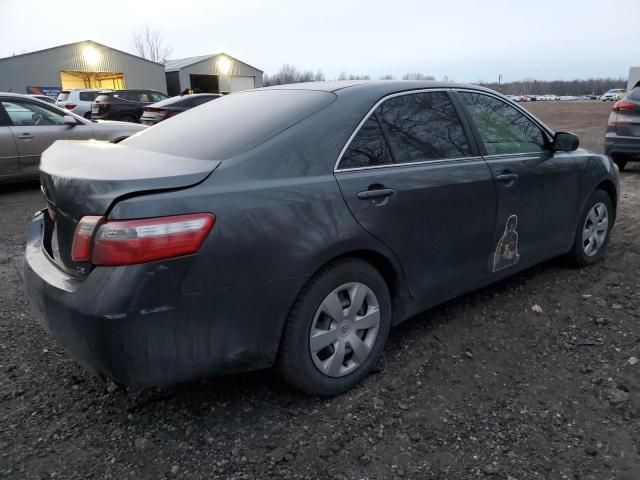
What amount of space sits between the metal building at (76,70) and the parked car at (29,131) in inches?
1168

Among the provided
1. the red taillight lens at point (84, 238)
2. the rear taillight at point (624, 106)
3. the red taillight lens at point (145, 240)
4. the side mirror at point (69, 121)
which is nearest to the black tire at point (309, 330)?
the red taillight lens at point (145, 240)

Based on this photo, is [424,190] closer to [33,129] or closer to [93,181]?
[93,181]

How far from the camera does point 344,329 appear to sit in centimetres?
259

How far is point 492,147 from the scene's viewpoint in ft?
11.1

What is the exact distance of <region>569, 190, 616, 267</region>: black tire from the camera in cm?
418

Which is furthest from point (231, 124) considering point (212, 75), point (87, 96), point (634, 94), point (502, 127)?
point (212, 75)

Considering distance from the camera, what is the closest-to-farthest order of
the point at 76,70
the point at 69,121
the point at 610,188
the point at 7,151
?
the point at 610,188
the point at 7,151
the point at 69,121
the point at 76,70

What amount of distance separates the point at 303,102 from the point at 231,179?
78 cm

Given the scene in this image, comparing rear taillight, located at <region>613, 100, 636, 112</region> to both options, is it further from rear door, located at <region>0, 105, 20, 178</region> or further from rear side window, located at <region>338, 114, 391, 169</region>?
rear door, located at <region>0, 105, 20, 178</region>

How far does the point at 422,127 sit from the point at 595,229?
2228 millimetres

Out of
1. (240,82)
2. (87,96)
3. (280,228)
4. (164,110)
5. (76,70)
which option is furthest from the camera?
(240,82)

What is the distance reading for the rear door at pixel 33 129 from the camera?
759cm

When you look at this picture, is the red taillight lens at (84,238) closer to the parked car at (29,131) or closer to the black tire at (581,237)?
the black tire at (581,237)

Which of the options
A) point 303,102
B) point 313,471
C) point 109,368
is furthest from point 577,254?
point 109,368
